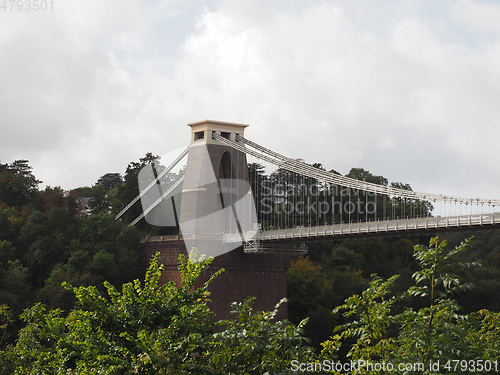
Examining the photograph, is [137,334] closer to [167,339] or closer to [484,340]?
[167,339]

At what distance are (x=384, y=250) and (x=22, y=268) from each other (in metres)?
28.5

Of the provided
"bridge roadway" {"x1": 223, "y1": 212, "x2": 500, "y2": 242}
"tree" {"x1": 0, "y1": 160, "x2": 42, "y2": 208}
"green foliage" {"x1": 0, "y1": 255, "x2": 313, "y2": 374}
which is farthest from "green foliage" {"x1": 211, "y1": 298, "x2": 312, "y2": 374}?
"tree" {"x1": 0, "y1": 160, "x2": 42, "y2": 208}

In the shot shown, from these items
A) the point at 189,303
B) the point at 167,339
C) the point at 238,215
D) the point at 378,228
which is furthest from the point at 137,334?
the point at 238,215

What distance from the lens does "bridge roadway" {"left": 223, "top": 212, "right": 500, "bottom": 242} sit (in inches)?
1148

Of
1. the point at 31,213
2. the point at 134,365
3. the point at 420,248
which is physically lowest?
the point at 134,365

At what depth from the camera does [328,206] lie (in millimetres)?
47094

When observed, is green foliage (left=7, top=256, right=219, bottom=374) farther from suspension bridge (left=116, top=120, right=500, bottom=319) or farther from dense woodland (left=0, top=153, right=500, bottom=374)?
suspension bridge (left=116, top=120, right=500, bottom=319)

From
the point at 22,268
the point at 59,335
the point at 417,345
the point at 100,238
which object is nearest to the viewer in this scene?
the point at 417,345

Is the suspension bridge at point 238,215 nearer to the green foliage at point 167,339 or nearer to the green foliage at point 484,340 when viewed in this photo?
the green foliage at point 484,340

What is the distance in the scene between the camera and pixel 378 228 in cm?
3297

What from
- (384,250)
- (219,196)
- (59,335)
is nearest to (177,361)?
(59,335)

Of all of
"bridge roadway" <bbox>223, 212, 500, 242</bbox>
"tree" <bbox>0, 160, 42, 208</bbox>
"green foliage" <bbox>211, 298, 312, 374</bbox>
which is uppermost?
"tree" <bbox>0, 160, 42, 208</bbox>

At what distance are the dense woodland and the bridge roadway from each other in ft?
13.9

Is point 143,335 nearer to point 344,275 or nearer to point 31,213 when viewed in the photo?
point 31,213
